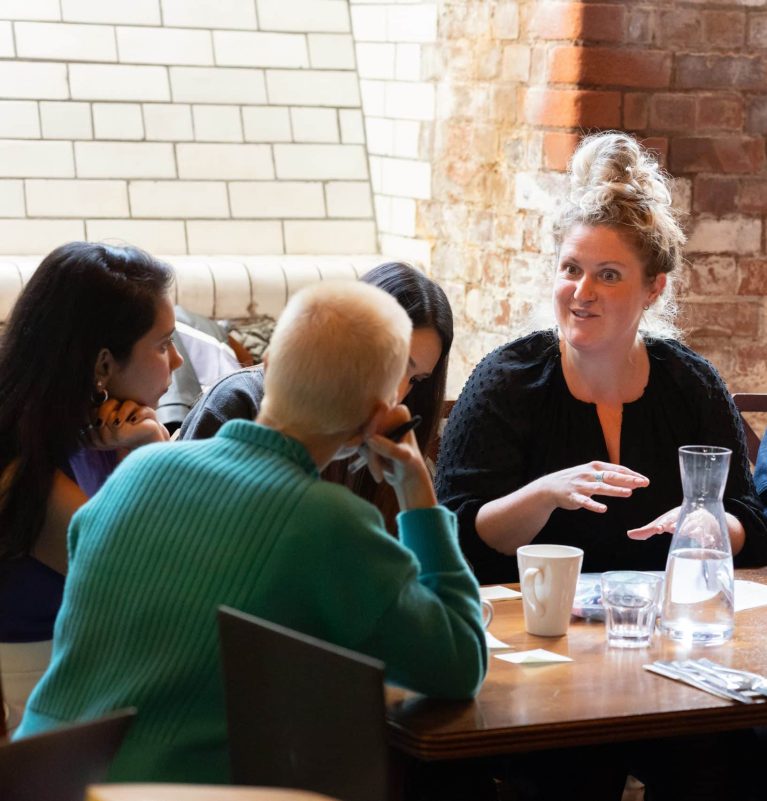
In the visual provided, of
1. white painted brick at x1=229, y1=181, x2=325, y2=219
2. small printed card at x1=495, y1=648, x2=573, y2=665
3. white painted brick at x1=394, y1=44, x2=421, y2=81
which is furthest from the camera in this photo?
white painted brick at x1=229, y1=181, x2=325, y2=219

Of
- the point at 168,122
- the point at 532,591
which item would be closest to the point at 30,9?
the point at 168,122

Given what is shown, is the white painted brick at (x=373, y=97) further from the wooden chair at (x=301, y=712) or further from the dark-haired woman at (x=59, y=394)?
the wooden chair at (x=301, y=712)

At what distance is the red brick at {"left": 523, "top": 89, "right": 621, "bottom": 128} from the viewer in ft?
11.6

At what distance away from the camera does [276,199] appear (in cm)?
462

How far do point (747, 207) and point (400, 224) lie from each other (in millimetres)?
1236

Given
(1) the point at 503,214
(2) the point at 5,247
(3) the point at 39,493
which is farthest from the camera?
(2) the point at 5,247

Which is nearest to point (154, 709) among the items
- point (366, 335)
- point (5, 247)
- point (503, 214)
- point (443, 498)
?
point (366, 335)

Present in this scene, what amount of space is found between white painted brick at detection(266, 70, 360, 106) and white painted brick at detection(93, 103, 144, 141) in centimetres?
47

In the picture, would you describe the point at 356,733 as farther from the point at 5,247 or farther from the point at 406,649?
the point at 5,247

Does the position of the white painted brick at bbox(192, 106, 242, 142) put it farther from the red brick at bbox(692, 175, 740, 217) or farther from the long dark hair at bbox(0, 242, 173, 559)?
the long dark hair at bbox(0, 242, 173, 559)

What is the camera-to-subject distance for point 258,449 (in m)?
1.63

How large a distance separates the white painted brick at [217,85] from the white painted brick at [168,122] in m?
0.04

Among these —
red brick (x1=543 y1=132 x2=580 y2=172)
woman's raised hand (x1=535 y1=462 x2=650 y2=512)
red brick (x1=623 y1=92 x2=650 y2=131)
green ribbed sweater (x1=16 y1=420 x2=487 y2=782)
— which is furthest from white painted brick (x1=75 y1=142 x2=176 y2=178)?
green ribbed sweater (x1=16 y1=420 x2=487 y2=782)

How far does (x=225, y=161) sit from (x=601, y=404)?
229 centimetres
